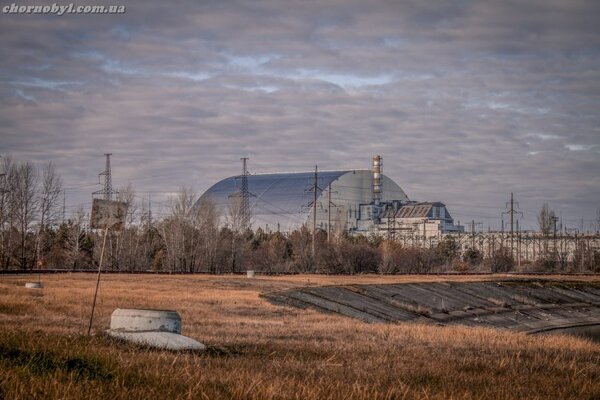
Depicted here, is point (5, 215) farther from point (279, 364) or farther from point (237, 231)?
point (279, 364)

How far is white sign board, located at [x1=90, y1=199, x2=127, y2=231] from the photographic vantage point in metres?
18.9

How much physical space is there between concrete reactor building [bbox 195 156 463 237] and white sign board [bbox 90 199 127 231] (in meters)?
113

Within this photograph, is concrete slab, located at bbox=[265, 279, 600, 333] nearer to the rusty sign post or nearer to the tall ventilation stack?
the rusty sign post

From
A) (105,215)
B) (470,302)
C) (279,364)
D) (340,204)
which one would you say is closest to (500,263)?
(340,204)

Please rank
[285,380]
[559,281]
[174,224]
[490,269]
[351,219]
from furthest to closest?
[351,219]
[490,269]
[174,224]
[559,281]
[285,380]

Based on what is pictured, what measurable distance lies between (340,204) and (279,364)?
123 metres

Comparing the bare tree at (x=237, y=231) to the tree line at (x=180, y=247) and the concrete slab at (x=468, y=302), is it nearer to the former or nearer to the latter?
the tree line at (x=180, y=247)

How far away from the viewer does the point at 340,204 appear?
13738cm

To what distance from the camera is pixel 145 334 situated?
16.5 m

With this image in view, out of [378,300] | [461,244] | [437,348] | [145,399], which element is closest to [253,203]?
[461,244]

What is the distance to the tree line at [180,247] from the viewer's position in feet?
251

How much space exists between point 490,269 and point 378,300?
2349 inches

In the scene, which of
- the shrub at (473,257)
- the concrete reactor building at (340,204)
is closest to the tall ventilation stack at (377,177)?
the concrete reactor building at (340,204)

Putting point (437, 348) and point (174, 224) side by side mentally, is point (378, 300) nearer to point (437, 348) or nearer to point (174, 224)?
point (437, 348)
